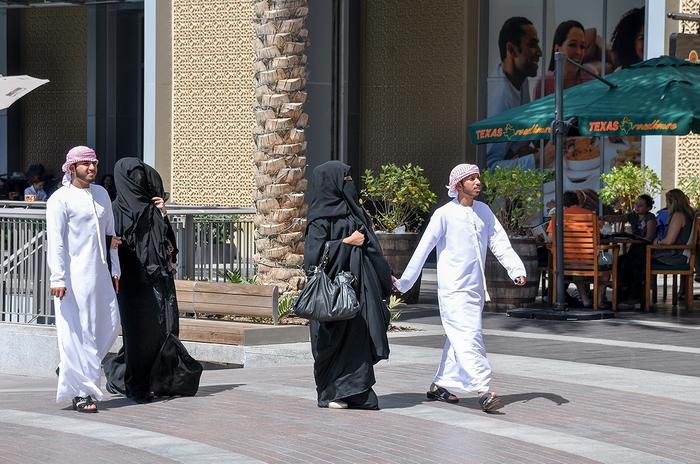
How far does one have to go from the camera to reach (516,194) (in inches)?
640

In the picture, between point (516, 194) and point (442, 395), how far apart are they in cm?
679

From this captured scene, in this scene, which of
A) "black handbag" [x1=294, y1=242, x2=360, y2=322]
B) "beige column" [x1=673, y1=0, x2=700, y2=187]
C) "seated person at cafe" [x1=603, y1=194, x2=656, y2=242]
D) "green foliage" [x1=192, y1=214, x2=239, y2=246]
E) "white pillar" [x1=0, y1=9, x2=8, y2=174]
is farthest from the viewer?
"white pillar" [x1=0, y1=9, x2=8, y2=174]

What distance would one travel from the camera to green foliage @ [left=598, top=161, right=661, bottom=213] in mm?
19109

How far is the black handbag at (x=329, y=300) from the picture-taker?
9195 mm

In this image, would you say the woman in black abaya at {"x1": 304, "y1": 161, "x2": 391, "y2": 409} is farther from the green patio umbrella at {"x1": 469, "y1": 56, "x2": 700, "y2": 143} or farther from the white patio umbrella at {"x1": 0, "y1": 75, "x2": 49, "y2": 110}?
the white patio umbrella at {"x1": 0, "y1": 75, "x2": 49, "y2": 110}

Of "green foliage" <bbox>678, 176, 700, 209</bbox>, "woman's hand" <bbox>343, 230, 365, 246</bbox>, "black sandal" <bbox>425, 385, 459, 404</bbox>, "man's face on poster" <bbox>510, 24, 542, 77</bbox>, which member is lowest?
"black sandal" <bbox>425, 385, 459, 404</bbox>

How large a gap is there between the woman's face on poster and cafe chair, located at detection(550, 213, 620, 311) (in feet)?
29.3

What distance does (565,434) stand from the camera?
850 cm

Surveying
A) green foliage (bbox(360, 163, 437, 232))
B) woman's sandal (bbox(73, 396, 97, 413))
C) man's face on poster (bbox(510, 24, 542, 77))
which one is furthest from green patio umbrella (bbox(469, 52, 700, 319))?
man's face on poster (bbox(510, 24, 542, 77))

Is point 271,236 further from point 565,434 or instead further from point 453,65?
point 453,65

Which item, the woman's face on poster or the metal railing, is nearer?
the metal railing

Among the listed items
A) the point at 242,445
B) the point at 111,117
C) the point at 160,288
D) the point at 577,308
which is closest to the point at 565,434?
the point at 242,445

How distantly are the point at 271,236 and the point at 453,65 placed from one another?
464 inches

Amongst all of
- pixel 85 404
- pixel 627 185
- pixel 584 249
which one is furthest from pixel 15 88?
pixel 85 404
